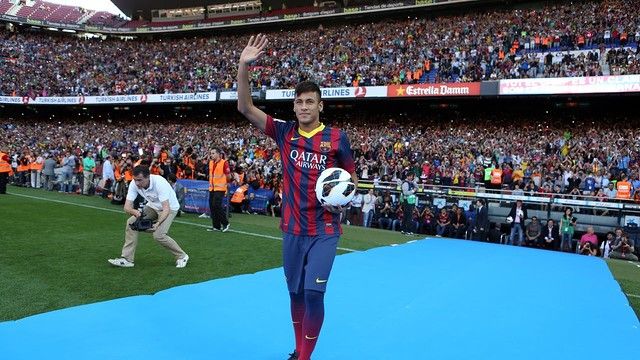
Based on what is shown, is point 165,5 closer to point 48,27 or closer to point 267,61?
point 48,27

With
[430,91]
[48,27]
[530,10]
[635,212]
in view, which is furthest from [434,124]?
[48,27]

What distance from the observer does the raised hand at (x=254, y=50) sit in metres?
3.76

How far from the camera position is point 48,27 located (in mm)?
54156

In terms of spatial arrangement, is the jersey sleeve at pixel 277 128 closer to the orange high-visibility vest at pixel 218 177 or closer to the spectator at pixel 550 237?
the orange high-visibility vest at pixel 218 177

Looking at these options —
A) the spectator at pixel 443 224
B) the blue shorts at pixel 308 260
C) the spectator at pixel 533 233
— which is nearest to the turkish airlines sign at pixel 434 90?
the spectator at pixel 443 224

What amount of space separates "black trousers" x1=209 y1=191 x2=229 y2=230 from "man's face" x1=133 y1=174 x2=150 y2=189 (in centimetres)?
481

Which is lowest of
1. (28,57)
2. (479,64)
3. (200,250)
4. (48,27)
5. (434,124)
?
(200,250)

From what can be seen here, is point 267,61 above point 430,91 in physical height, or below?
above

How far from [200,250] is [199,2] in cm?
4476

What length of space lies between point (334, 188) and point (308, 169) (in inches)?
12.1

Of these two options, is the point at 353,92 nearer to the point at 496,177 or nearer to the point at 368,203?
the point at 496,177

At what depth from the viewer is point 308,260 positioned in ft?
12.5

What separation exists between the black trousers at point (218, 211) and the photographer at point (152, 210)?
4209mm

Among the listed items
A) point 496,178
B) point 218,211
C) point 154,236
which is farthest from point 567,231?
point 154,236
